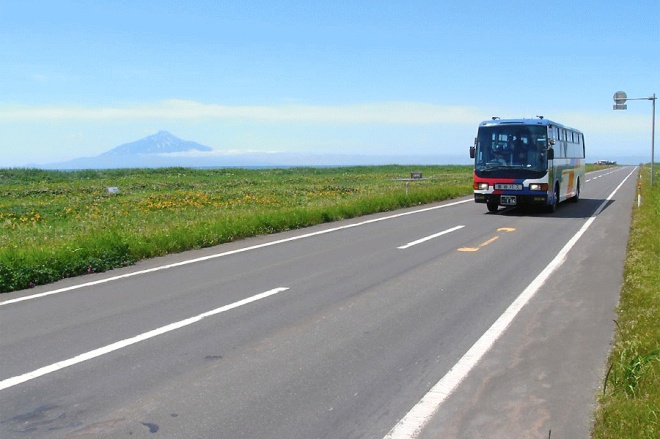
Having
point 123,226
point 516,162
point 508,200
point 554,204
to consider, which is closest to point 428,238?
point 508,200

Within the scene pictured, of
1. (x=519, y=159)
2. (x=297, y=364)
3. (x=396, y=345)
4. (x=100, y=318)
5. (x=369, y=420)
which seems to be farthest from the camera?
(x=519, y=159)

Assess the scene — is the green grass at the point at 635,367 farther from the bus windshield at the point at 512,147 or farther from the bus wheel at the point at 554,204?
the bus wheel at the point at 554,204

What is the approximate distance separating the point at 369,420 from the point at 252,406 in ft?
2.80

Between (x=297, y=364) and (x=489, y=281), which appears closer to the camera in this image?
(x=297, y=364)

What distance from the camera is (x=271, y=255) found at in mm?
12047

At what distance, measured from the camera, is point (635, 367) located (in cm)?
508

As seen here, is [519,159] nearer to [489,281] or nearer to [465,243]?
[465,243]

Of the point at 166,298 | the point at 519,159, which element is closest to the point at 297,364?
the point at 166,298

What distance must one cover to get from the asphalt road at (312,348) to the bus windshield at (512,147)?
353 inches

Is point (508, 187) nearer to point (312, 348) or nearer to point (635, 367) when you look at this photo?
point (312, 348)

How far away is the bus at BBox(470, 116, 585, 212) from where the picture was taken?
66.1 feet

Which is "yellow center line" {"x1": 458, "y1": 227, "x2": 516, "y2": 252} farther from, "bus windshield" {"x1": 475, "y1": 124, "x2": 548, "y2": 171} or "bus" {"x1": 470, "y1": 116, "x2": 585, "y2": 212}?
"bus windshield" {"x1": 475, "y1": 124, "x2": 548, "y2": 171}

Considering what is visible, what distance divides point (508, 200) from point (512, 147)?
1.69 m

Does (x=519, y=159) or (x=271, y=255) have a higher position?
(x=519, y=159)
